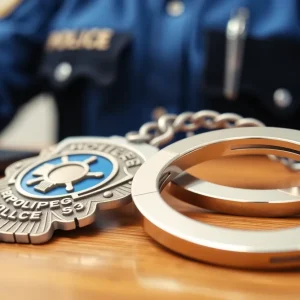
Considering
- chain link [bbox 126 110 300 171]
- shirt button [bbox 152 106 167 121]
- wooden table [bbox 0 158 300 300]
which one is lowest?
shirt button [bbox 152 106 167 121]

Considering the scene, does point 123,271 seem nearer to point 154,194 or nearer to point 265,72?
point 154,194

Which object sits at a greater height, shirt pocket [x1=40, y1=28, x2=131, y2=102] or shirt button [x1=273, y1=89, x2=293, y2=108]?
shirt pocket [x1=40, y1=28, x2=131, y2=102]

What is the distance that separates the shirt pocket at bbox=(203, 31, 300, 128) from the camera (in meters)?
0.71

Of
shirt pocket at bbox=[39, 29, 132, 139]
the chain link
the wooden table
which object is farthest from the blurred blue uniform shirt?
the wooden table

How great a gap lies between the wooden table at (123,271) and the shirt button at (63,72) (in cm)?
53

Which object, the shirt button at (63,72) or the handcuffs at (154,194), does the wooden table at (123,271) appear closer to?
the handcuffs at (154,194)

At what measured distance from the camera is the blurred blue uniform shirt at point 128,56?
750mm

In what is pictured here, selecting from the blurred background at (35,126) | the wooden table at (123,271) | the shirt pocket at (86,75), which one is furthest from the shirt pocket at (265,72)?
the blurred background at (35,126)

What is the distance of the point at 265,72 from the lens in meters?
0.72

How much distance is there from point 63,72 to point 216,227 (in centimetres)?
62

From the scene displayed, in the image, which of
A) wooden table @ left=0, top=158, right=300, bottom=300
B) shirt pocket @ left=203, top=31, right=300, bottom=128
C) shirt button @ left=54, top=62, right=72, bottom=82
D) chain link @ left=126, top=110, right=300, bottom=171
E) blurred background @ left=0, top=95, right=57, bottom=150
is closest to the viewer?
wooden table @ left=0, top=158, right=300, bottom=300

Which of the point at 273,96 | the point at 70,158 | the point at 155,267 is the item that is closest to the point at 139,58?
the point at 273,96

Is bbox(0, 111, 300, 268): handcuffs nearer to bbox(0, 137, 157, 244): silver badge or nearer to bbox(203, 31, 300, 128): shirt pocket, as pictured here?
bbox(0, 137, 157, 244): silver badge

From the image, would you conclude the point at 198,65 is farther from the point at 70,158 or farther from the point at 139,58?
the point at 70,158
